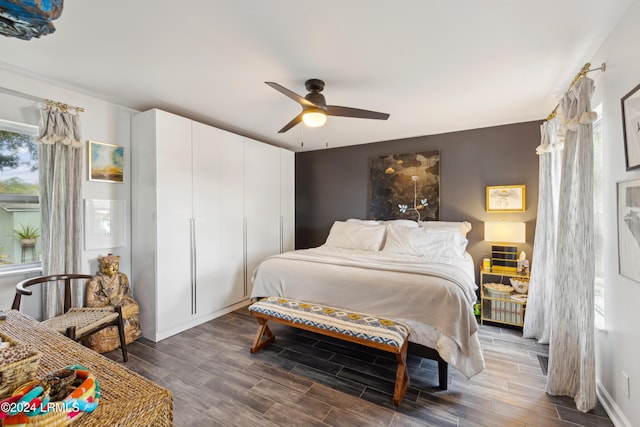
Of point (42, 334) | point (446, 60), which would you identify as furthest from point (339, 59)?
point (42, 334)

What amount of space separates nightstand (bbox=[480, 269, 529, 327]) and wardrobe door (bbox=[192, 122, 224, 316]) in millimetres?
3279

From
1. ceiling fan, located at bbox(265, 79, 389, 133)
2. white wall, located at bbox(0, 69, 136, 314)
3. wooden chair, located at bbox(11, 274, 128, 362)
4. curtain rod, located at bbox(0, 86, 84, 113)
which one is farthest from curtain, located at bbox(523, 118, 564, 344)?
curtain rod, located at bbox(0, 86, 84, 113)

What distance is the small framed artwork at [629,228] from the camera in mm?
1499

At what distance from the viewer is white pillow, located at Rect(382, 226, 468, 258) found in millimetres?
3223

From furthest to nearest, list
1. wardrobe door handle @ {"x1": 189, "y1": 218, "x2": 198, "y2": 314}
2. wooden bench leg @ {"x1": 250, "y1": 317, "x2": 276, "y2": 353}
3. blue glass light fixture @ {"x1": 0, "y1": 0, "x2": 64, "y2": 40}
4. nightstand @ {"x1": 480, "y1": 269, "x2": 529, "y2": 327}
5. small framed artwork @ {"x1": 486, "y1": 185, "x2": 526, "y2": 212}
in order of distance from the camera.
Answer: small framed artwork @ {"x1": 486, "y1": 185, "x2": 526, "y2": 212}
wardrobe door handle @ {"x1": 189, "y1": 218, "x2": 198, "y2": 314}
nightstand @ {"x1": 480, "y1": 269, "x2": 529, "y2": 327}
wooden bench leg @ {"x1": 250, "y1": 317, "x2": 276, "y2": 353}
blue glass light fixture @ {"x1": 0, "y1": 0, "x2": 64, "y2": 40}

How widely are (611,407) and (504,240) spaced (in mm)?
1703

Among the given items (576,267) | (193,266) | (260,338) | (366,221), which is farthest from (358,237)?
(576,267)

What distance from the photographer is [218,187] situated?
11.5 ft

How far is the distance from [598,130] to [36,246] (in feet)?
16.2

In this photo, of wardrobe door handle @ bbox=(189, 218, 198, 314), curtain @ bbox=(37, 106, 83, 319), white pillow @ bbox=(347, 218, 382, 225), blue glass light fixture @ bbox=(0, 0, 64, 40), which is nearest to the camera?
blue glass light fixture @ bbox=(0, 0, 64, 40)

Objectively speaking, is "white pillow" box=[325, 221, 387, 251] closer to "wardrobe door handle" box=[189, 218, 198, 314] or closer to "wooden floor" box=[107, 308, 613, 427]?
"wooden floor" box=[107, 308, 613, 427]

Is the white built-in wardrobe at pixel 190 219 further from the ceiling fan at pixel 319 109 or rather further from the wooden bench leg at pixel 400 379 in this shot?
the wooden bench leg at pixel 400 379

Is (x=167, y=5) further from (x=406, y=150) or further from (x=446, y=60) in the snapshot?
(x=406, y=150)

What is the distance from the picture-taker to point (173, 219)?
9.81 feet
